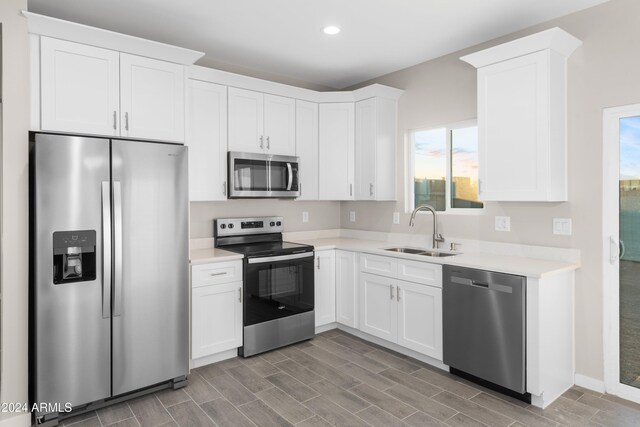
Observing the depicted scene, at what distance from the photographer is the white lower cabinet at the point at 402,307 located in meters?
3.13

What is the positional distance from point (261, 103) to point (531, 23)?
A: 2358 mm

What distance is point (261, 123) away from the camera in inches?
150

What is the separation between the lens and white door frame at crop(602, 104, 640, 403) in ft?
8.99

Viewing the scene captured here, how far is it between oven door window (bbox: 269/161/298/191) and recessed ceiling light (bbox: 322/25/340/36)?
1257 mm

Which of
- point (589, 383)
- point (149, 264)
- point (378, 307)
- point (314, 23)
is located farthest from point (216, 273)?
point (589, 383)

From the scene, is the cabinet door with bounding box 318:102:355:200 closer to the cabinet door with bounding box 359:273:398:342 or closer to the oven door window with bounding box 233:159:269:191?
the oven door window with bounding box 233:159:269:191

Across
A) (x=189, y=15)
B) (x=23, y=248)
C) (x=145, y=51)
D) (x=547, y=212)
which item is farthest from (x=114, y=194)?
(x=547, y=212)

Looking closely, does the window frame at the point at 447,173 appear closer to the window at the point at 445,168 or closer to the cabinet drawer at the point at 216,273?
the window at the point at 445,168

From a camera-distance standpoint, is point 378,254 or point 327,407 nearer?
point 327,407

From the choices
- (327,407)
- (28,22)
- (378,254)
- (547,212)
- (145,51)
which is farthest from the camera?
(378,254)

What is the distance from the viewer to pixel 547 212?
10.0 feet

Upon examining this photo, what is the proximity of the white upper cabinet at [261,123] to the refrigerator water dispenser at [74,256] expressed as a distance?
152 cm

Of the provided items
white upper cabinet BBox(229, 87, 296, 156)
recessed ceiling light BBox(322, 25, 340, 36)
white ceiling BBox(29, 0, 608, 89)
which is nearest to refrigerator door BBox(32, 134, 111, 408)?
white ceiling BBox(29, 0, 608, 89)

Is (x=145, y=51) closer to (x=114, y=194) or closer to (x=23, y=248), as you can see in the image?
(x=114, y=194)
